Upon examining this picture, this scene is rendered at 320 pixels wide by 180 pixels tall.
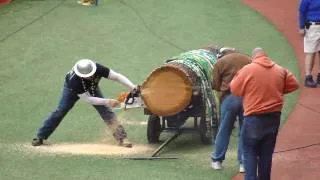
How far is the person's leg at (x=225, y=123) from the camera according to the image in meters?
9.19

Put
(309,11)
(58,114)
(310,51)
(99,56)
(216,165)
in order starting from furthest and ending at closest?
(99,56) → (310,51) → (309,11) → (58,114) → (216,165)

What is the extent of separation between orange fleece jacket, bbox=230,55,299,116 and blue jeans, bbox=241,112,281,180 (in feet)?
0.35

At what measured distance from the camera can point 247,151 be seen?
8.27 metres

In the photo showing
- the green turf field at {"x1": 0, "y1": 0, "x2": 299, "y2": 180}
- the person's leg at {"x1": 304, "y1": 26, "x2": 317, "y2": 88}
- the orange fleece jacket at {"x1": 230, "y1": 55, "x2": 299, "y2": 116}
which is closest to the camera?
the orange fleece jacket at {"x1": 230, "y1": 55, "x2": 299, "y2": 116}

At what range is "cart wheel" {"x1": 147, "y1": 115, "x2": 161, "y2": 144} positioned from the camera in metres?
10.6

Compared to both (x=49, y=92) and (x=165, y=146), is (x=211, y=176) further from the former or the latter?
(x=49, y=92)

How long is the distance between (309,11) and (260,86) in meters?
5.45

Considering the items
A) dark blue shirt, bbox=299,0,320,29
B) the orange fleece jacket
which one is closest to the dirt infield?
dark blue shirt, bbox=299,0,320,29

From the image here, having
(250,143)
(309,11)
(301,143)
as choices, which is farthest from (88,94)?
(309,11)

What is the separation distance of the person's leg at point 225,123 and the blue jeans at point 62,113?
2.07 meters

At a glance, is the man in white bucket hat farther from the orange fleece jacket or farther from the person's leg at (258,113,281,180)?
the person's leg at (258,113,281,180)

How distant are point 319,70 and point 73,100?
611 centimetres

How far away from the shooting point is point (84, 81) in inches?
403

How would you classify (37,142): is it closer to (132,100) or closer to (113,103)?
(113,103)
